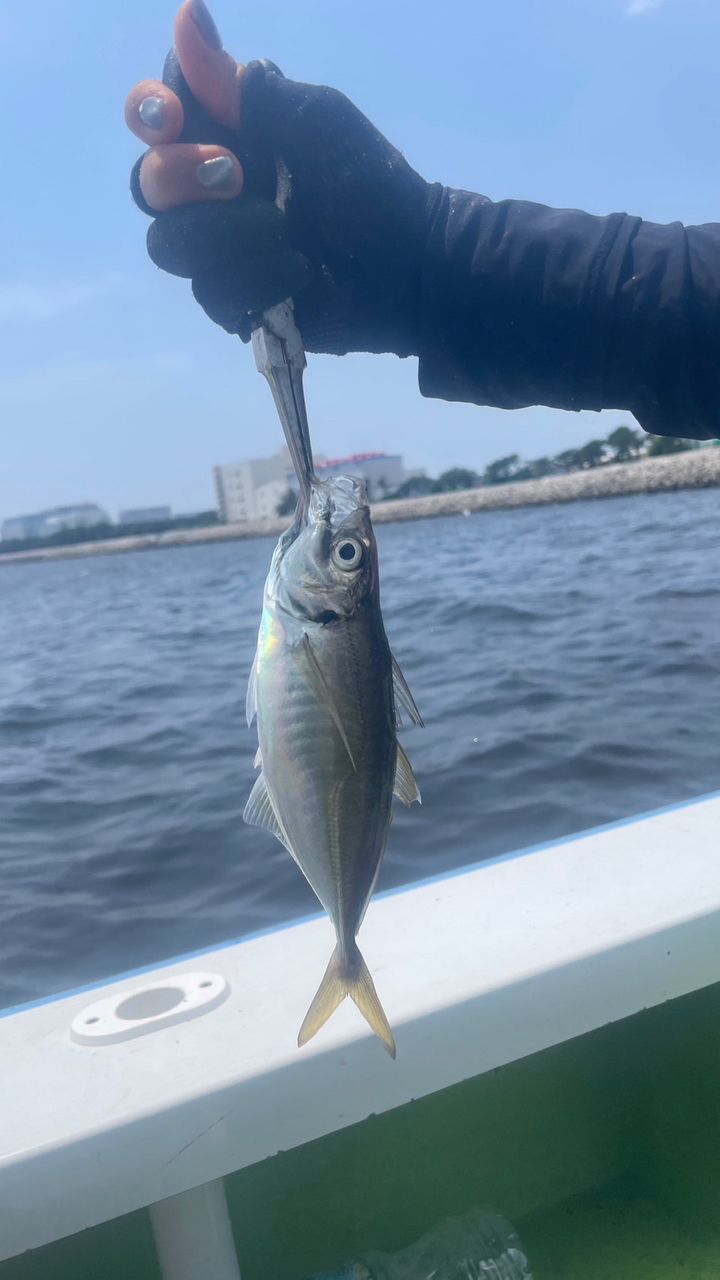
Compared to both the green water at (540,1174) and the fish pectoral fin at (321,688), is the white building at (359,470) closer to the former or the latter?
the fish pectoral fin at (321,688)

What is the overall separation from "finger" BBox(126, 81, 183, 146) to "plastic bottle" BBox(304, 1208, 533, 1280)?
2.44m

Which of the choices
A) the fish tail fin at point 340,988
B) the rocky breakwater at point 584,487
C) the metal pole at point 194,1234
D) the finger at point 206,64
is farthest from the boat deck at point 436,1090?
the rocky breakwater at point 584,487

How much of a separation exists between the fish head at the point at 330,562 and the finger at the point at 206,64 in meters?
0.63

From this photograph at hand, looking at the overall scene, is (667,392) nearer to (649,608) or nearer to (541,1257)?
(541,1257)

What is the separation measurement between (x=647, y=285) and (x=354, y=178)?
0.60 metres

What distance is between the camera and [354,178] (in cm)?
177

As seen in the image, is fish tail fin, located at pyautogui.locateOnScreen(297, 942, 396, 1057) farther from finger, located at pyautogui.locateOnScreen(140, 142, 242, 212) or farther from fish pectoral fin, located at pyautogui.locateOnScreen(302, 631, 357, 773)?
finger, located at pyautogui.locateOnScreen(140, 142, 242, 212)

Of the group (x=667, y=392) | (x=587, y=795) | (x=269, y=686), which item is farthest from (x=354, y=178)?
(x=587, y=795)

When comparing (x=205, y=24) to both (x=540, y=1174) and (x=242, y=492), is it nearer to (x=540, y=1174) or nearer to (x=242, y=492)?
(x=540, y=1174)

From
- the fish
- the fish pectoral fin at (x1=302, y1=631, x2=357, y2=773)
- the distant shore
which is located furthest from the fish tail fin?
the distant shore

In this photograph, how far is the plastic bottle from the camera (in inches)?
93.3

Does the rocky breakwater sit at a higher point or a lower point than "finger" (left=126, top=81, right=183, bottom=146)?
lower

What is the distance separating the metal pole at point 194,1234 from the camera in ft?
6.37

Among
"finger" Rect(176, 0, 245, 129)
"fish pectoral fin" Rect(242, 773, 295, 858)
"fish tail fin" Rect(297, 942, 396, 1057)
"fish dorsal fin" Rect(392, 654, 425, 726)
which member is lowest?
"fish tail fin" Rect(297, 942, 396, 1057)
